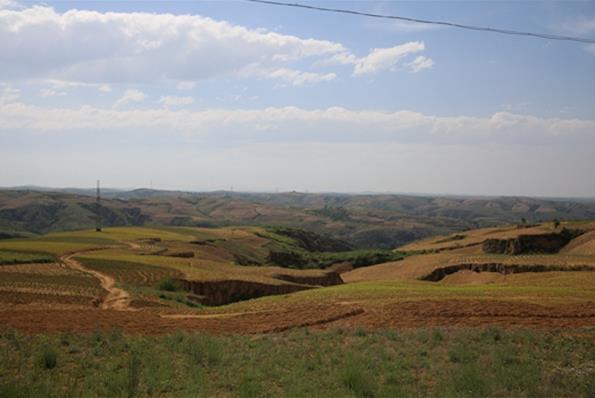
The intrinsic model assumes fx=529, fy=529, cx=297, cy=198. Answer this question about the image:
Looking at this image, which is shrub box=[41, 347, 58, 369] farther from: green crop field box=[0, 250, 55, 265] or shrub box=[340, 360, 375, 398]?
green crop field box=[0, 250, 55, 265]

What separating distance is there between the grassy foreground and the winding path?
40.5ft

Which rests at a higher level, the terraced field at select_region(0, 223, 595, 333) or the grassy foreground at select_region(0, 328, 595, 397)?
the grassy foreground at select_region(0, 328, 595, 397)

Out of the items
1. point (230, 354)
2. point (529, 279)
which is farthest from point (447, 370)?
point (529, 279)

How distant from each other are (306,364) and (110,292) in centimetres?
2316

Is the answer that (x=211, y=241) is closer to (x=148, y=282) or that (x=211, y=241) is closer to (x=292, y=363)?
(x=148, y=282)

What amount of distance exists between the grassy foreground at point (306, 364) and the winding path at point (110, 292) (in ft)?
40.5

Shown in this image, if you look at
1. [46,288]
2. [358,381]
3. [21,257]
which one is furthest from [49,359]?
[21,257]

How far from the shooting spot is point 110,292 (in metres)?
33.7

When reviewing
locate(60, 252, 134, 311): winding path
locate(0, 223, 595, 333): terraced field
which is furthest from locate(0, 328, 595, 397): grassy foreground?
locate(60, 252, 134, 311): winding path

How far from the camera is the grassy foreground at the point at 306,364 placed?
37.6ft

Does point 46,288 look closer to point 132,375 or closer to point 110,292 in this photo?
point 110,292

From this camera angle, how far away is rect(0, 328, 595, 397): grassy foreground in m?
11.5

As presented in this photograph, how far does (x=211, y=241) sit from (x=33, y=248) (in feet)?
119

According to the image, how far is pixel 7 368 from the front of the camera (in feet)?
42.0
